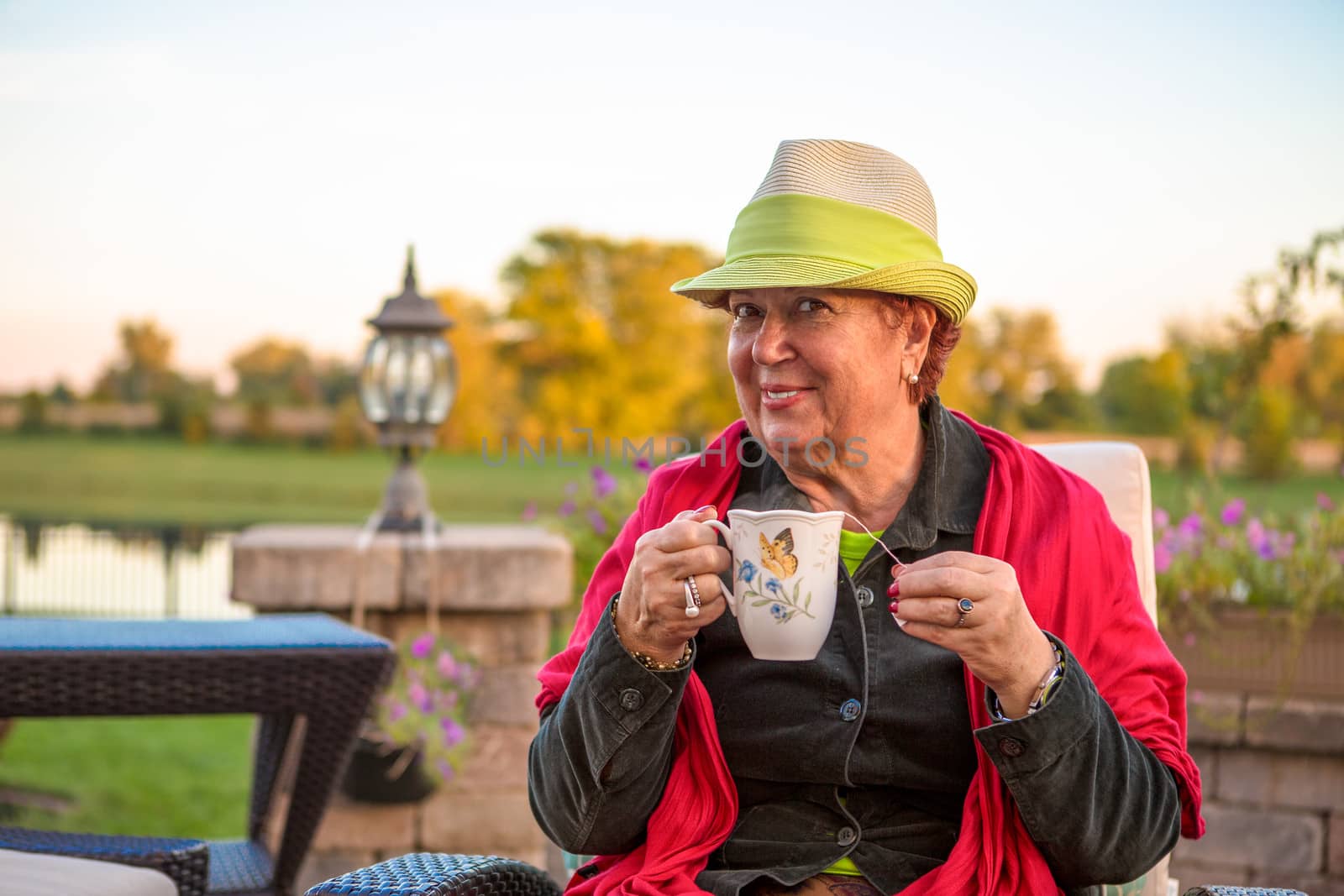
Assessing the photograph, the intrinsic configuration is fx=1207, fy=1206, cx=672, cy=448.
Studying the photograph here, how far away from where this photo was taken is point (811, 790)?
5.62 ft

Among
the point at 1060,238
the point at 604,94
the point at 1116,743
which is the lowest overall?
the point at 1116,743

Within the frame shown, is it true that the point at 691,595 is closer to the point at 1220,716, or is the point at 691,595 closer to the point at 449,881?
the point at 449,881

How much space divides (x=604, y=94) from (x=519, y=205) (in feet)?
24.3

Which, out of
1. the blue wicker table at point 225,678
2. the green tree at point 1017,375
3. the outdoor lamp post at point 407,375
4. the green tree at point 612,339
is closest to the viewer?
the blue wicker table at point 225,678

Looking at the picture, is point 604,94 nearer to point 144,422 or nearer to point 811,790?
point 144,422

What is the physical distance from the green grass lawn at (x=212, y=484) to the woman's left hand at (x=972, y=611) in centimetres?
2356

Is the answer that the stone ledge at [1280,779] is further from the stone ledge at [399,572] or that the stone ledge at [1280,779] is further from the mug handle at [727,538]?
the mug handle at [727,538]

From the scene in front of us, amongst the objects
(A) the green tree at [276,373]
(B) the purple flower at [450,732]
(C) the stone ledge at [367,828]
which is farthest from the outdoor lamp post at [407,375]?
(A) the green tree at [276,373]

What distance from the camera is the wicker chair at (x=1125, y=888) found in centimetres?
150

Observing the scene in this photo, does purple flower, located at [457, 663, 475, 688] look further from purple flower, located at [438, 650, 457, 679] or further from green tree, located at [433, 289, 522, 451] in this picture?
green tree, located at [433, 289, 522, 451]

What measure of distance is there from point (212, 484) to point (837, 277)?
2846 cm

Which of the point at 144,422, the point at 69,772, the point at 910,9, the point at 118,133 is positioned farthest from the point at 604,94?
the point at 69,772

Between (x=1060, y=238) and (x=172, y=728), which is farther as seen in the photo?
(x=1060, y=238)

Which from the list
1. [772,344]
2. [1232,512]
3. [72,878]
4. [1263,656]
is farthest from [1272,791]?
[72,878]
